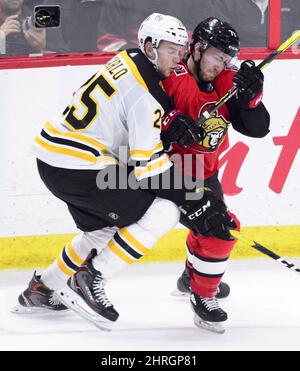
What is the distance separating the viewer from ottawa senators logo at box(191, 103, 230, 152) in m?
3.56

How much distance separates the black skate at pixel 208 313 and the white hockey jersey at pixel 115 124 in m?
0.54

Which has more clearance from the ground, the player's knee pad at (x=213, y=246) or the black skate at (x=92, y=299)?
the player's knee pad at (x=213, y=246)

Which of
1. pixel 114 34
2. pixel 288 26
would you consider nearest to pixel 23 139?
pixel 114 34

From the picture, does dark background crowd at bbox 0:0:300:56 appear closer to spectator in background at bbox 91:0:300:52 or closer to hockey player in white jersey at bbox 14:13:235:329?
spectator in background at bbox 91:0:300:52

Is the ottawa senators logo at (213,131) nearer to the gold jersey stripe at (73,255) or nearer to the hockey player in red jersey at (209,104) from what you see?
the hockey player in red jersey at (209,104)

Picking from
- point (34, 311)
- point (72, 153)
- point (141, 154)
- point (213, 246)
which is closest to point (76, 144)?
point (72, 153)

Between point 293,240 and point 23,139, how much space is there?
1.24m

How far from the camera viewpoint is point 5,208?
434cm

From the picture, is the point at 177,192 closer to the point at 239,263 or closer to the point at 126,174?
the point at 126,174

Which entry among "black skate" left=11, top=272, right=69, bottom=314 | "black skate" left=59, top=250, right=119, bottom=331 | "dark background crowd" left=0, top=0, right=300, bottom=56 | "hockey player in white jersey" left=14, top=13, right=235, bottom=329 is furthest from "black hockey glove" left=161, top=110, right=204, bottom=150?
"dark background crowd" left=0, top=0, right=300, bottom=56

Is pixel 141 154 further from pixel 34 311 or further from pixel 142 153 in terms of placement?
pixel 34 311

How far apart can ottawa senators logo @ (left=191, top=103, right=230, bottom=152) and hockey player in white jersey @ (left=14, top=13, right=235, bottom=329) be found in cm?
9

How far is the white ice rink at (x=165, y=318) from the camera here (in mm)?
3418

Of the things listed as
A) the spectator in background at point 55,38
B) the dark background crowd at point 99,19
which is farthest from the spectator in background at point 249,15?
the spectator in background at point 55,38
